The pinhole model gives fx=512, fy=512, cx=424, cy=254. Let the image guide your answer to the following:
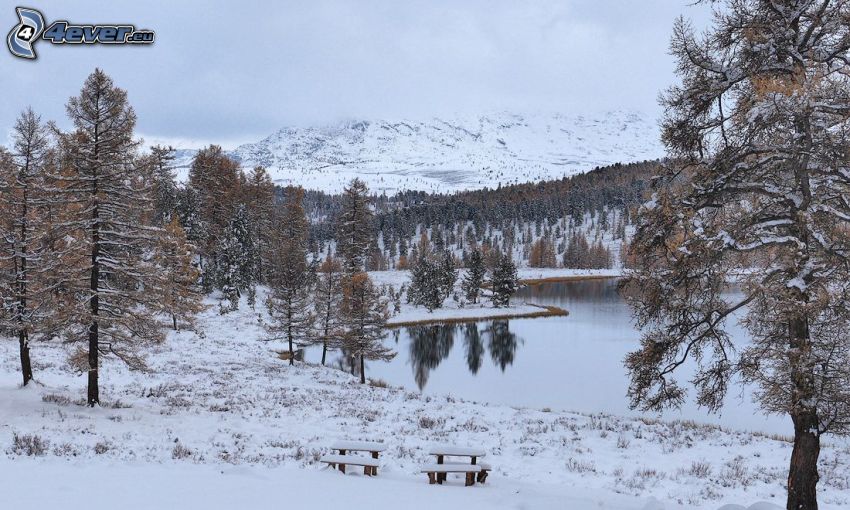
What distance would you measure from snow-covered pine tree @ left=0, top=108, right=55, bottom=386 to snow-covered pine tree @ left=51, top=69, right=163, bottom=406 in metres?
1.55

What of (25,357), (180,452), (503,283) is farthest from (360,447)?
(503,283)

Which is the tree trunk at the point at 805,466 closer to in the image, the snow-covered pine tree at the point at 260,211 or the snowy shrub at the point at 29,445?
the snowy shrub at the point at 29,445

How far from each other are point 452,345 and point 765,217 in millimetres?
46627

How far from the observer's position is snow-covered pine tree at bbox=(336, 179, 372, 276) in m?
37.7

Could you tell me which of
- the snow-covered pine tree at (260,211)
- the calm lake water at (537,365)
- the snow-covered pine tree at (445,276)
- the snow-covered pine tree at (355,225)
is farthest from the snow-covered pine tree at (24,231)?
the snow-covered pine tree at (445,276)

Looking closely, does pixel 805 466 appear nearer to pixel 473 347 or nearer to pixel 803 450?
pixel 803 450

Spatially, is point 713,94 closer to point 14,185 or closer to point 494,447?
point 494,447

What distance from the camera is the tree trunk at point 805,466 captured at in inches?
319

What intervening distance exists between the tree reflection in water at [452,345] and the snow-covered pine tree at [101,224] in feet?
72.3

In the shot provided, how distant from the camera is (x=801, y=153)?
7.62 m

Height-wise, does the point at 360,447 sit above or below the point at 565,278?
above

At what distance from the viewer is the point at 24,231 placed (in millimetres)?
18875

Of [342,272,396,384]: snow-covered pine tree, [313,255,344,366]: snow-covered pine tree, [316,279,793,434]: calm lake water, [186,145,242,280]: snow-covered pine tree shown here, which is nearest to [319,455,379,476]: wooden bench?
[316,279,793,434]: calm lake water

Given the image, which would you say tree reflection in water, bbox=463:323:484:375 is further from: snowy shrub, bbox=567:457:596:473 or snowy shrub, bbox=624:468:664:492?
snowy shrub, bbox=624:468:664:492
